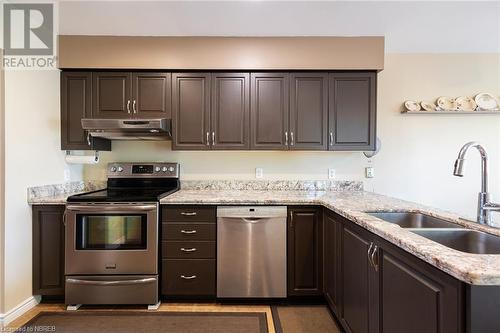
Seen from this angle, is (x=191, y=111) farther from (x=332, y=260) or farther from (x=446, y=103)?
(x=446, y=103)

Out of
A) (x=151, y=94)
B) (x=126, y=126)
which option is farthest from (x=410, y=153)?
(x=126, y=126)

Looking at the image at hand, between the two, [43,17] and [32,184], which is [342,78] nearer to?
[43,17]

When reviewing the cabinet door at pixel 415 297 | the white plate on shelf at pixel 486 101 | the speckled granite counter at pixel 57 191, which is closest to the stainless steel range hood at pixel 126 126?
the speckled granite counter at pixel 57 191

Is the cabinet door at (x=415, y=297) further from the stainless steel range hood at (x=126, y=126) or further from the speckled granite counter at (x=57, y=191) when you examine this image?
the speckled granite counter at (x=57, y=191)

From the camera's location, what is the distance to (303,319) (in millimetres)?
2293

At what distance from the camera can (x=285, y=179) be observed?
125 inches

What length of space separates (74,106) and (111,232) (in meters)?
1.38

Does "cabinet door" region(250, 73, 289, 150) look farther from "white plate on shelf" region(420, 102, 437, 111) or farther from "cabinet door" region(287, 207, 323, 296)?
"white plate on shelf" region(420, 102, 437, 111)

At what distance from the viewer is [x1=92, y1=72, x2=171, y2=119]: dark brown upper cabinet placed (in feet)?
9.29

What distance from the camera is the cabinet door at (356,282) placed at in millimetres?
1555

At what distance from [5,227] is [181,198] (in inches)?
54.1

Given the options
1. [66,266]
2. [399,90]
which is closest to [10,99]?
[66,266]

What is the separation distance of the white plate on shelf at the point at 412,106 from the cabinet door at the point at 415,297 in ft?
7.48

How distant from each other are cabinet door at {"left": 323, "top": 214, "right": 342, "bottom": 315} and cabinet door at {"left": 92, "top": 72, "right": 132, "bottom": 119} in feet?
7.22
